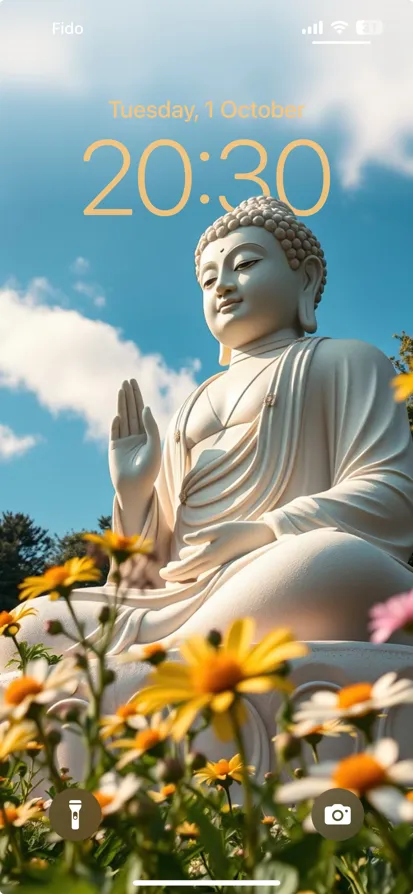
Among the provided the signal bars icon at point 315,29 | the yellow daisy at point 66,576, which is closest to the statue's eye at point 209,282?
the signal bars icon at point 315,29

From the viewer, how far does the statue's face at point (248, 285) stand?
13.9ft

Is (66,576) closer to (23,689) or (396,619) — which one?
(23,689)

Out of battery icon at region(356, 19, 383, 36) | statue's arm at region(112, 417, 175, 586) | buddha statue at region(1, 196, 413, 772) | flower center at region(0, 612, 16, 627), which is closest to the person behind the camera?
flower center at region(0, 612, 16, 627)

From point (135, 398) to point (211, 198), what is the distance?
1.93 meters

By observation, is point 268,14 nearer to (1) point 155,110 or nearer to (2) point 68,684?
(1) point 155,110

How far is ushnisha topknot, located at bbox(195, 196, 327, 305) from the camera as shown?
4320 millimetres

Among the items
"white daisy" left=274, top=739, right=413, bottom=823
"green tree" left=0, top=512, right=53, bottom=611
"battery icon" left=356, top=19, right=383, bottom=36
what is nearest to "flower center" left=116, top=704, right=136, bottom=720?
"white daisy" left=274, top=739, right=413, bottom=823

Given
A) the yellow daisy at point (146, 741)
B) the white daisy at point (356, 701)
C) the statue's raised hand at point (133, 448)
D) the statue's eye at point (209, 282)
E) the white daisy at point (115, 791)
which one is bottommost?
the white daisy at point (115, 791)

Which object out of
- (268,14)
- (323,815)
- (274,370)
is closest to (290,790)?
(323,815)

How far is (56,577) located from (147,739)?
163 mm

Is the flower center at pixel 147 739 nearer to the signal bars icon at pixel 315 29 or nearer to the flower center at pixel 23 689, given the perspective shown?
the flower center at pixel 23 689

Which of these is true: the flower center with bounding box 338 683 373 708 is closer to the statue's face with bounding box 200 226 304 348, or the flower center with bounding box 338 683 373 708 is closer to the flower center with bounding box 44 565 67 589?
the flower center with bounding box 44 565 67 589

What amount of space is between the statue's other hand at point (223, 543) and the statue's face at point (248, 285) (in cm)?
129

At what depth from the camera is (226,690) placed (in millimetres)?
471
